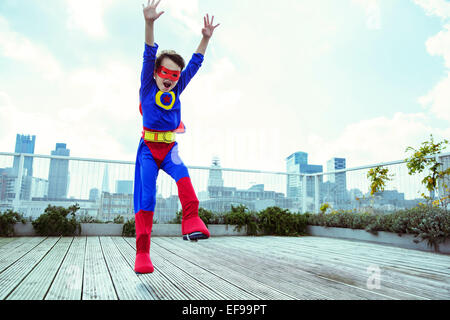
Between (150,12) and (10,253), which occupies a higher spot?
(150,12)

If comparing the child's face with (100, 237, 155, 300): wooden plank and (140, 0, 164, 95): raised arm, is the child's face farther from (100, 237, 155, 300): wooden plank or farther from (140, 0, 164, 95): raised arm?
(100, 237, 155, 300): wooden plank

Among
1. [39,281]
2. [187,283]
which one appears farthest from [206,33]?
[39,281]

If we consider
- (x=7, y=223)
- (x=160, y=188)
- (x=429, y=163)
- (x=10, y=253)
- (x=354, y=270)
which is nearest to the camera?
(x=354, y=270)

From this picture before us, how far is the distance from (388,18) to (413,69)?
1.53 metres

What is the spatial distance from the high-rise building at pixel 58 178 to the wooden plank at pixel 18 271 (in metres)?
2.23

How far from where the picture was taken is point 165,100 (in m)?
2.11

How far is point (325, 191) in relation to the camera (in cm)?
683

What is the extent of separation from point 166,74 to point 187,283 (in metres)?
1.47

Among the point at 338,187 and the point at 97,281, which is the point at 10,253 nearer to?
the point at 97,281

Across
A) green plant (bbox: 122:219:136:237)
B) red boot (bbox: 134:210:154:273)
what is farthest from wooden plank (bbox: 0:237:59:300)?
green plant (bbox: 122:219:136:237)

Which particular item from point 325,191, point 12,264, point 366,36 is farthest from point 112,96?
point 366,36

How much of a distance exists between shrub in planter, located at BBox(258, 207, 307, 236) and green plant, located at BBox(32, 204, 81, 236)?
365 centimetres

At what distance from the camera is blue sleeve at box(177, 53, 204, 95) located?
225 cm
